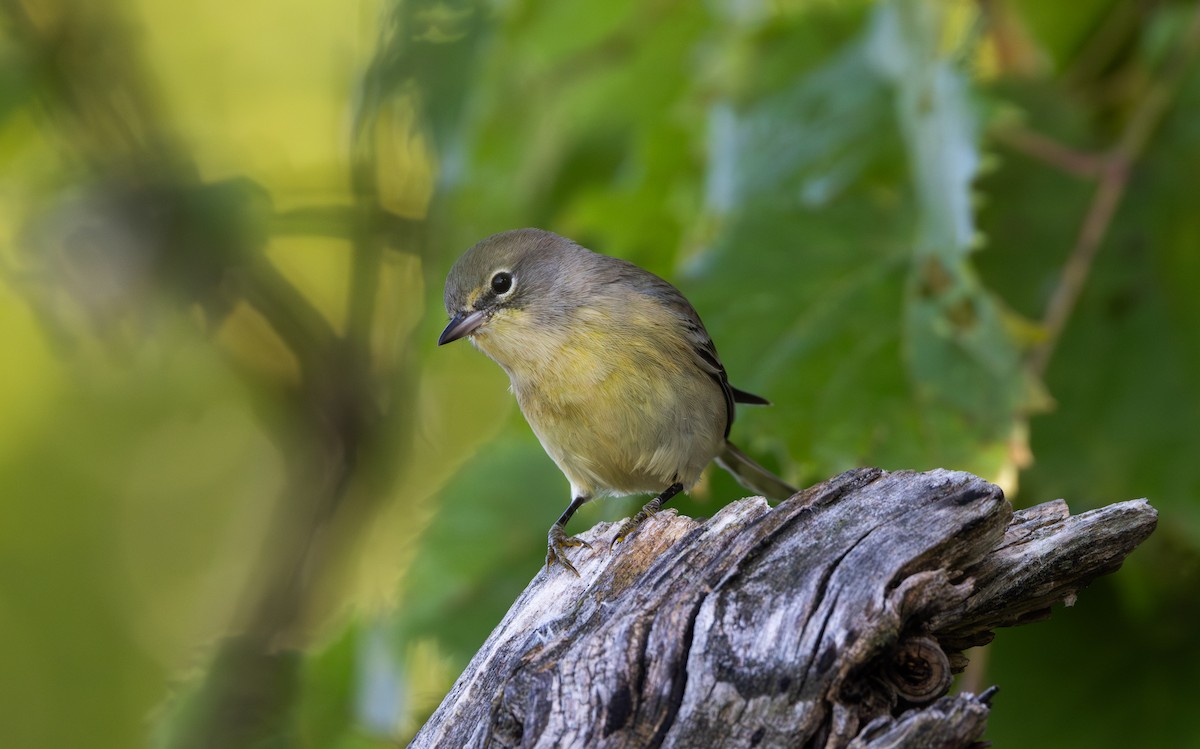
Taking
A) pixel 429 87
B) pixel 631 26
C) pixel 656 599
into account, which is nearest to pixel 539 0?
pixel 631 26

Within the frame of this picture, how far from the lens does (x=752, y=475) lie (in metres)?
3.98

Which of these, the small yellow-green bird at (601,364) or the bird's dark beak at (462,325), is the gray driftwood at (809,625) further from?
the bird's dark beak at (462,325)

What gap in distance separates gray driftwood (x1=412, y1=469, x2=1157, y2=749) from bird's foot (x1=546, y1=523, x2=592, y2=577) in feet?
1.36

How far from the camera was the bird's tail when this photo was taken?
3.93 metres

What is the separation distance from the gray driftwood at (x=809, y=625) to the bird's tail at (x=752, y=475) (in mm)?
1644

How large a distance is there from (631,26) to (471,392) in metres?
2.10

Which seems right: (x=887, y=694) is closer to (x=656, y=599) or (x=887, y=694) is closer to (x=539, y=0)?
(x=656, y=599)

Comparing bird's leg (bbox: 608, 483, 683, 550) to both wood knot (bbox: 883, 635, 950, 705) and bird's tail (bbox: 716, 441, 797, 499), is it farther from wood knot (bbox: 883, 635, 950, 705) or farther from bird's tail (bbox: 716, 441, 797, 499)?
wood knot (bbox: 883, 635, 950, 705)

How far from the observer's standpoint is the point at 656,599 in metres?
2.08

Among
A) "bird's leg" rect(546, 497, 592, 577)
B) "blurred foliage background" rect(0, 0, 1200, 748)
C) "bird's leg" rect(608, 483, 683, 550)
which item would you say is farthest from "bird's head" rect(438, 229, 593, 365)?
"bird's leg" rect(608, 483, 683, 550)

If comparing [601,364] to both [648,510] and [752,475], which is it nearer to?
[648,510]

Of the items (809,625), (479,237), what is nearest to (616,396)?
(479,237)

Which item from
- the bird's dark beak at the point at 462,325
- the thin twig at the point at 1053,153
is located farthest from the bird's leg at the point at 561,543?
the thin twig at the point at 1053,153

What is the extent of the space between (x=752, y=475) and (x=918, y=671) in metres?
2.01
